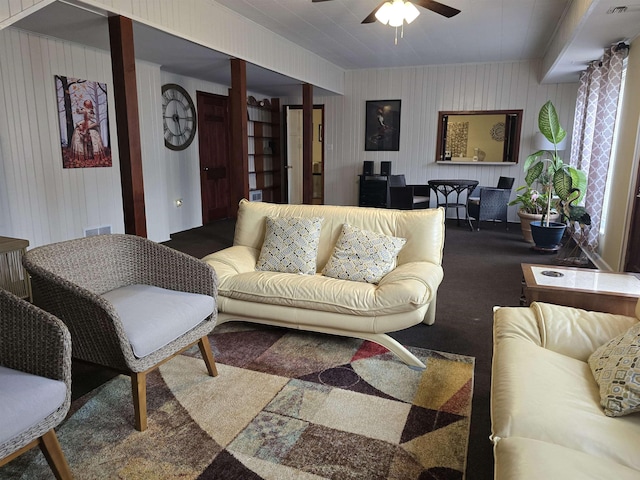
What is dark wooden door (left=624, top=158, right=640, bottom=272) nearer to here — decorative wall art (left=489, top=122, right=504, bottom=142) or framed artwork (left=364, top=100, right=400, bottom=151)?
framed artwork (left=364, top=100, right=400, bottom=151)

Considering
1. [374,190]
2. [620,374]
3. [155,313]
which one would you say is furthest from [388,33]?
[620,374]

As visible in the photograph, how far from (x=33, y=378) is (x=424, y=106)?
7408mm

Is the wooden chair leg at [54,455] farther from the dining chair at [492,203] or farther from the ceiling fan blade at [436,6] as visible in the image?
the dining chair at [492,203]

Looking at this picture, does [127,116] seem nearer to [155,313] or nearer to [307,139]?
[155,313]

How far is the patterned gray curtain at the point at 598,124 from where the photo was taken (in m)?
4.53

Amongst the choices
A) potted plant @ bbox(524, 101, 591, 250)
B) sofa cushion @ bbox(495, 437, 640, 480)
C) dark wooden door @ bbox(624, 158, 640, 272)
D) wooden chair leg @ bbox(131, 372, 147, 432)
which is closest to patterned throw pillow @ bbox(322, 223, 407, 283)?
wooden chair leg @ bbox(131, 372, 147, 432)

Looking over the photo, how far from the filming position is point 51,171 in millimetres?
4562

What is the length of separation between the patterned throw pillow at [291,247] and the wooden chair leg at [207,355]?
2.52 feet

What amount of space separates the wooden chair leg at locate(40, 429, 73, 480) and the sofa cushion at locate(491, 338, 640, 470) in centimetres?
148

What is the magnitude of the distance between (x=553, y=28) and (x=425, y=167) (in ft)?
10.2

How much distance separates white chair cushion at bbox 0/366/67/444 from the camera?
4.62 feet

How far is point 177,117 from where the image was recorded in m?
6.43

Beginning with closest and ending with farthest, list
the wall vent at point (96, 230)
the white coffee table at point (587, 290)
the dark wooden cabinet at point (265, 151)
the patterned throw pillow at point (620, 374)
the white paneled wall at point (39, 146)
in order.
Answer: the patterned throw pillow at point (620, 374)
the white coffee table at point (587, 290)
the white paneled wall at point (39, 146)
the wall vent at point (96, 230)
the dark wooden cabinet at point (265, 151)

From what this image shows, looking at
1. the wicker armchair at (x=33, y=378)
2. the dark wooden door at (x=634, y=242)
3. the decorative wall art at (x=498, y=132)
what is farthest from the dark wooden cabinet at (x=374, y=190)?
the wicker armchair at (x=33, y=378)
